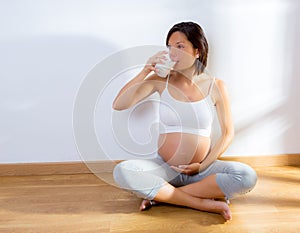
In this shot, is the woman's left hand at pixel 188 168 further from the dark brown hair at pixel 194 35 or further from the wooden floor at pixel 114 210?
the dark brown hair at pixel 194 35

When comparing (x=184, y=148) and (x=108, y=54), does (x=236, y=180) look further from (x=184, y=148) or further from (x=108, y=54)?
(x=108, y=54)

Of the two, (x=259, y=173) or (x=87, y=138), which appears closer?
(x=87, y=138)

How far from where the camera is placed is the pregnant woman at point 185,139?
3.85 ft

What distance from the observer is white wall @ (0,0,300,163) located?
53.9 inches

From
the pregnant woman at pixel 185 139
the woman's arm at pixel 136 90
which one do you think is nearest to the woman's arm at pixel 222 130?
the pregnant woman at pixel 185 139

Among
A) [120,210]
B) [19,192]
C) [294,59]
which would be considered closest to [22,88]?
[19,192]

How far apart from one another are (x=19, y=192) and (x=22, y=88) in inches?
15.6

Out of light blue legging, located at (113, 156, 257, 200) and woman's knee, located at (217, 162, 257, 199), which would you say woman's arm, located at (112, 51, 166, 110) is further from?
woman's knee, located at (217, 162, 257, 199)

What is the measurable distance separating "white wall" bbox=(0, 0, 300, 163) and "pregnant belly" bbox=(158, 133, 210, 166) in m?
0.20

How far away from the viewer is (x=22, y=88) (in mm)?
1414

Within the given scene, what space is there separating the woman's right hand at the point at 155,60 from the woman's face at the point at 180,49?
0.03 metres

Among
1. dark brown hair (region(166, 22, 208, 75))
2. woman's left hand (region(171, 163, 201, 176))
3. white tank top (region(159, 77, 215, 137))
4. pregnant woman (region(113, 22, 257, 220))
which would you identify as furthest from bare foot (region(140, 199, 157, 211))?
dark brown hair (region(166, 22, 208, 75))

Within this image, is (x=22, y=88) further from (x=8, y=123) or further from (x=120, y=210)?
(x=120, y=210)

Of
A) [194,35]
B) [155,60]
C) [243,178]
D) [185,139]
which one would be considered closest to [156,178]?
[185,139]
